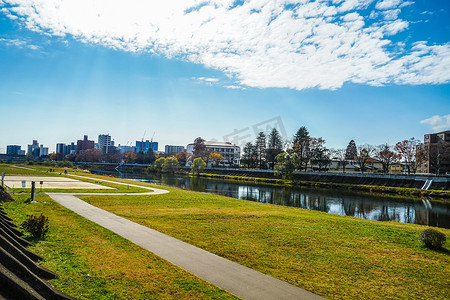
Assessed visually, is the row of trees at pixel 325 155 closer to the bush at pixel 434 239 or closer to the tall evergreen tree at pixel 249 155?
the tall evergreen tree at pixel 249 155

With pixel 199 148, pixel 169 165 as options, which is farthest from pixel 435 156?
pixel 199 148

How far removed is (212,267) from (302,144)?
94.7m

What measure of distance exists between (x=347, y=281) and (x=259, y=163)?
113217 mm

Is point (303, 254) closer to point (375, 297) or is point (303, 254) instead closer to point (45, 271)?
point (375, 297)

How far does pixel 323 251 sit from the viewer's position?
11.8 m

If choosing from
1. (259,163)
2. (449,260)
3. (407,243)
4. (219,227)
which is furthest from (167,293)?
(259,163)

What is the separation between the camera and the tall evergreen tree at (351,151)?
339 ft

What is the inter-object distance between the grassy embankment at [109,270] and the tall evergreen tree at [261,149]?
10815cm

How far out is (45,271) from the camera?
737 centimetres

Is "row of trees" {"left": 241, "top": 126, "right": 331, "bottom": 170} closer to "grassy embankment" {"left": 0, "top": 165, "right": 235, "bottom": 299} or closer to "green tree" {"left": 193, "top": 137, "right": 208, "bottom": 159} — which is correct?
"green tree" {"left": 193, "top": 137, "right": 208, "bottom": 159}

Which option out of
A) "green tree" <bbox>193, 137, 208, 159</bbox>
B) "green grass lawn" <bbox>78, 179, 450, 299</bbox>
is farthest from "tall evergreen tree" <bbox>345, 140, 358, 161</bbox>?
"green grass lawn" <bbox>78, 179, 450, 299</bbox>

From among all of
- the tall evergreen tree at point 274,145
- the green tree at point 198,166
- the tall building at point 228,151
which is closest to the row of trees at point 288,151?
the tall evergreen tree at point 274,145

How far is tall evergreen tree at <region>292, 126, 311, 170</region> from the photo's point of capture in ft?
323

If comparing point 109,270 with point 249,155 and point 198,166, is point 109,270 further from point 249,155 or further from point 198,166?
point 249,155
